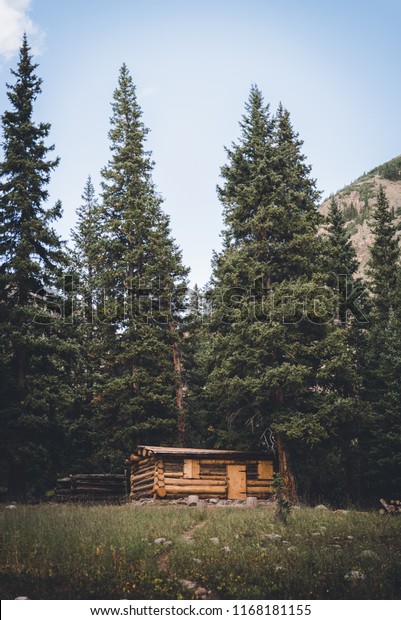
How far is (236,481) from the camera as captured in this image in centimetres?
2719

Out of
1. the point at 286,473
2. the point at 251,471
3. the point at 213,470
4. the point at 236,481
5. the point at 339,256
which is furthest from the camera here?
the point at 339,256

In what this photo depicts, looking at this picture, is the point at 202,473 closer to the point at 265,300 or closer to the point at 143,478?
the point at 143,478

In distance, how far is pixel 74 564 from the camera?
10562 mm

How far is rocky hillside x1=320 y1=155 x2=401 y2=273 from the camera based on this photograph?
102438mm

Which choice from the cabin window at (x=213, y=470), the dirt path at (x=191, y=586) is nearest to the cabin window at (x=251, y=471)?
the cabin window at (x=213, y=470)

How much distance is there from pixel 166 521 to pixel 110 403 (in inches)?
528

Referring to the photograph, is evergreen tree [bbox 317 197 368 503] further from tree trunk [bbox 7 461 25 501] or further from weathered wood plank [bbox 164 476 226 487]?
tree trunk [bbox 7 461 25 501]

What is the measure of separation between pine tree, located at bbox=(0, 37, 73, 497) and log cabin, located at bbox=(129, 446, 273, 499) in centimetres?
502

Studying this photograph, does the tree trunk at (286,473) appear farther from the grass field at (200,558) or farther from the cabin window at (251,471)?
the grass field at (200,558)

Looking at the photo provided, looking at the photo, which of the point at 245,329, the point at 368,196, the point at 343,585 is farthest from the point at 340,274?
the point at 368,196

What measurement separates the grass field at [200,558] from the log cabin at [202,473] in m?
9.45

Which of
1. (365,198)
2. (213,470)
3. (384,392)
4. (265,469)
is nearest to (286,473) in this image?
(265,469)

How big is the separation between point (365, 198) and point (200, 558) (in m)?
117

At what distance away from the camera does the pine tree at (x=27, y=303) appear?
999 inches
